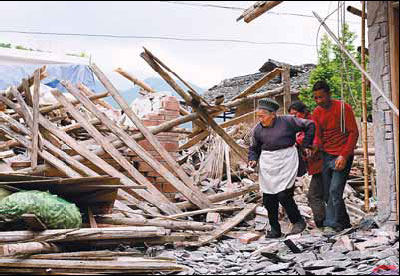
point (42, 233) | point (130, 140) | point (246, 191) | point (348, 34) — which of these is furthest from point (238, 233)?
point (348, 34)

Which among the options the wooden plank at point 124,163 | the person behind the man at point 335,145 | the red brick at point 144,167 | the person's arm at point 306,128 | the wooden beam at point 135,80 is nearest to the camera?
the person behind the man at point 335,145

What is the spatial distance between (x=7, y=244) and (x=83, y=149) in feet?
8.11

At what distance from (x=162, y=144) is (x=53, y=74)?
5.10 meters

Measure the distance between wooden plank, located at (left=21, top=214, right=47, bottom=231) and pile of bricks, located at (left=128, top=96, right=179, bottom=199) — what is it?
308 centimetres

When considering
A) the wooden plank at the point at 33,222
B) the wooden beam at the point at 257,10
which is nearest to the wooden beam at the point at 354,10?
the wooden beam at the point at 257,10

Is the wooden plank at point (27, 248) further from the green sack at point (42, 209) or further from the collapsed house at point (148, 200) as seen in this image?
the green sack at point (42, 209)

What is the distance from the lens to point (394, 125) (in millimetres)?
5324

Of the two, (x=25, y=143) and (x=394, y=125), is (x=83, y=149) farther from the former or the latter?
(x=394, y=125)

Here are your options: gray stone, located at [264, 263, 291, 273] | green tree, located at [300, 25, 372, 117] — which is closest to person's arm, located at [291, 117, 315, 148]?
gray stone, located at [264, 263, 291, 273]

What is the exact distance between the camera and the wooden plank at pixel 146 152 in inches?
298

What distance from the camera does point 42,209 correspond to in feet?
18.4

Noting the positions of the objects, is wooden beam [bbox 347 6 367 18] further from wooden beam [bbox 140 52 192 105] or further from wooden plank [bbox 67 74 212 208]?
wooden plank [bbox 67 74 212 208]

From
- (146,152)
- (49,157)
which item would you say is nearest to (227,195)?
(146,152)

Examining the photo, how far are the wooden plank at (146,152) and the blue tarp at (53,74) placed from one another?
3374 millimetres
